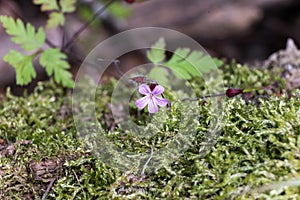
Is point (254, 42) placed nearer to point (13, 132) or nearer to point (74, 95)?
point (74, 95)

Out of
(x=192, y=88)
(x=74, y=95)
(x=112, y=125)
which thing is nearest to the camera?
(x=112, y=125)

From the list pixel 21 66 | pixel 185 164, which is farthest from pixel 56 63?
pixel 185 164

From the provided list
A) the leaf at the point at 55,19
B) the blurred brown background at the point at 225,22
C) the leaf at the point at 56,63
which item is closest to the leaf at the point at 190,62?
the leaf at the point at 56,63

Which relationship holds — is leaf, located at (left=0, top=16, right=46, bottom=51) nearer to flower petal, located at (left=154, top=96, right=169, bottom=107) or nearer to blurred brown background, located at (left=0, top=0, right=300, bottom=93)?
flower petal, located at (left=154, top=96, right=169, bottom=107)

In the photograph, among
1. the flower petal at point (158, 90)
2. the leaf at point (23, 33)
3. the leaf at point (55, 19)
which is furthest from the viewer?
the leaf at point (55, 19)

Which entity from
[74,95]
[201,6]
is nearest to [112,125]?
[74,95]

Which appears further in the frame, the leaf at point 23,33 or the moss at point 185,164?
the leaf at point 23,33

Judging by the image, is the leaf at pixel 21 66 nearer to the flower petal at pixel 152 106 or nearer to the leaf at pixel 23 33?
the leaf at pixel 23 33
